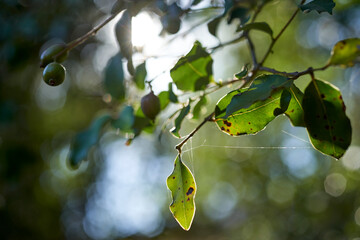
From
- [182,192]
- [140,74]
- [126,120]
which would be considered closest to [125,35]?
[140,74]

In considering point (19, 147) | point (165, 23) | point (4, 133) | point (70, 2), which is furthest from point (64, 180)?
point (165, 23)

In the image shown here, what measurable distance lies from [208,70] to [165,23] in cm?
14

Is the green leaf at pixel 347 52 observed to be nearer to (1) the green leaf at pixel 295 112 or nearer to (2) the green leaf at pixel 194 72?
(1) the green leaf at pixel 295 112

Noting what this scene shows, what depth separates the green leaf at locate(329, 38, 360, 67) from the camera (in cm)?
50

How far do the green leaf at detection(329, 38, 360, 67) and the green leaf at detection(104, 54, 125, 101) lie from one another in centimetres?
47

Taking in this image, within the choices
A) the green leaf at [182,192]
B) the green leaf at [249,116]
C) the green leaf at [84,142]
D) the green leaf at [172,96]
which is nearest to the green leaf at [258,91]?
the green leaf at [249,116]

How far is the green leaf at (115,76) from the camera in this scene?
80 centimetres

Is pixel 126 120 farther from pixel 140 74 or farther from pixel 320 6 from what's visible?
pixel 320 6

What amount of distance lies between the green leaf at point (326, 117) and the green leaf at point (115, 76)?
0.43 metres

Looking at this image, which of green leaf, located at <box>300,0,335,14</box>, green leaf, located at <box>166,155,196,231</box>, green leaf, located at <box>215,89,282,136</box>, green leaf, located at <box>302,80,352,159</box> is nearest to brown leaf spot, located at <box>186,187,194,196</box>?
green leaf, located at <box>166,155,196,231</box>

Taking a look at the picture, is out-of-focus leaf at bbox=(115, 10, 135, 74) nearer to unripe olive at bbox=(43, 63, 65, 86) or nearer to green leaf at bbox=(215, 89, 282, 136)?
unripe olive at bbox=(43, 63, 65, 86)

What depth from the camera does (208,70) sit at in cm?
77

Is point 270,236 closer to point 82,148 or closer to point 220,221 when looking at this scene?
point 220,221

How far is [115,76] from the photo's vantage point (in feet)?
2.65
